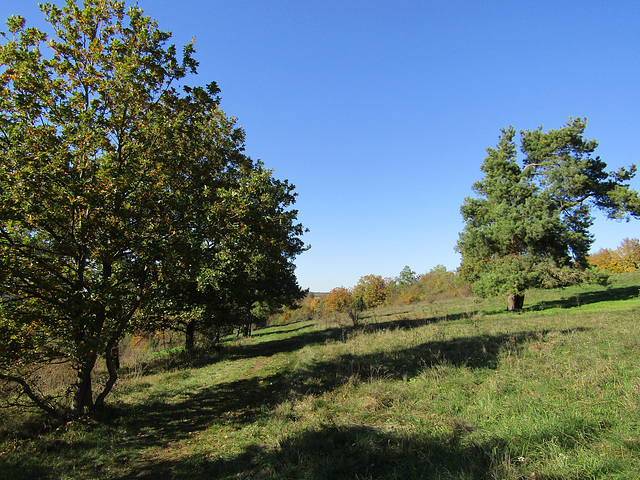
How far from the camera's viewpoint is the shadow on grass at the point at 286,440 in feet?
14.1

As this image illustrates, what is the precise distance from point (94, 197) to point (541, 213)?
24.1m

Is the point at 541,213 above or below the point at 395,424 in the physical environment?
above

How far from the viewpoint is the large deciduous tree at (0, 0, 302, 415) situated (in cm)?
610

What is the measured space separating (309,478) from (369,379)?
14.2ft

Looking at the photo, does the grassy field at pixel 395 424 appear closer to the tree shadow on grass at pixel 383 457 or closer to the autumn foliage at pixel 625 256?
the tree shadow on grass at pixel 383 457

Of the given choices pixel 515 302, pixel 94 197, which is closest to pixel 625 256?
pixel 515 302

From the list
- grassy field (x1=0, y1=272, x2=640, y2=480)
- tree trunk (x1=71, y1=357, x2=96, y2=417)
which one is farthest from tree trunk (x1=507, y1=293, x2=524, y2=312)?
tree trunk (x1=71, y1=357, x2=96, y2=417)

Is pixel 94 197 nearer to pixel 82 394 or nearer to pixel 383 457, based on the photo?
pixel 82 394

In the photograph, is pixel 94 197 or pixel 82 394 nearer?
pixel 94 197

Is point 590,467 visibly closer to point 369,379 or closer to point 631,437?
point 631,437

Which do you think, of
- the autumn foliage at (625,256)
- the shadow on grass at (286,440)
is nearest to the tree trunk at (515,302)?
the shadow on grass at (286,440)

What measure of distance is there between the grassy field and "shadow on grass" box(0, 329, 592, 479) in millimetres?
32

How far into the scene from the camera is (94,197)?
625 cm

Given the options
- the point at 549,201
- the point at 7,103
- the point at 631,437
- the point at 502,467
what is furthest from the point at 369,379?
the point at 549,201
